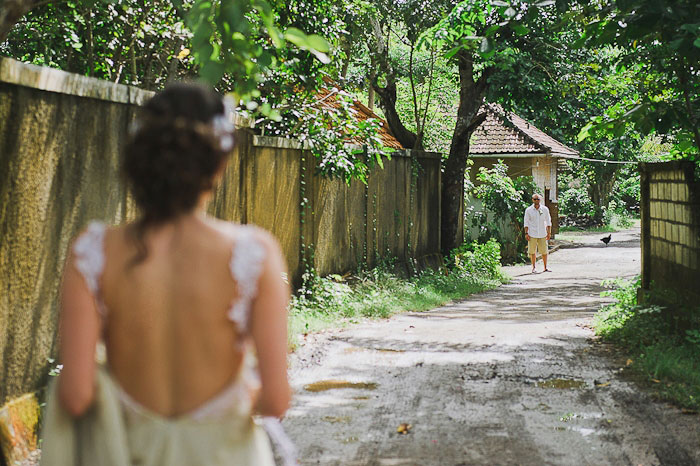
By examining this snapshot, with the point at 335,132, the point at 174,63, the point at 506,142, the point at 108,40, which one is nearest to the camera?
the point at 174,63

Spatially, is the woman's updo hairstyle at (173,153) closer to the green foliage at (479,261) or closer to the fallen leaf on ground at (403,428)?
the fallen leaf on ground at (403,428)

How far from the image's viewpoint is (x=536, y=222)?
65.2 feet

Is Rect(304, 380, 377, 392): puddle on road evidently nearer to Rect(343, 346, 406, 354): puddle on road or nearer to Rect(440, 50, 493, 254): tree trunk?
Rect(343, 346, 406, 354): puddle on road

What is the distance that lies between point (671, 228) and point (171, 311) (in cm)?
817

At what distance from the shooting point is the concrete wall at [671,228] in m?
8.49

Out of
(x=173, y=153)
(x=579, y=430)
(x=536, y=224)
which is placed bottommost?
(x=579, y=430)

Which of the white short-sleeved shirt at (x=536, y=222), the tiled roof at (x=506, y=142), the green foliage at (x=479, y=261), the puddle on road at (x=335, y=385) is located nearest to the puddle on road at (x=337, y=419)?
the puddle on road at (x=335, y=385)

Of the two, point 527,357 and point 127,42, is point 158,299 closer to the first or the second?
point 527,357

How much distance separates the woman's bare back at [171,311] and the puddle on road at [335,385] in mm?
4788

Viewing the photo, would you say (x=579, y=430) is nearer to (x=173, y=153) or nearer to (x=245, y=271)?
(x=245, y=271)

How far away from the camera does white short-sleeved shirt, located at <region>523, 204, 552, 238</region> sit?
1980 cm

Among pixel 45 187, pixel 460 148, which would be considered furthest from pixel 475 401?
pixel 460 148

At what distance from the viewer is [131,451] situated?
223 centimetres

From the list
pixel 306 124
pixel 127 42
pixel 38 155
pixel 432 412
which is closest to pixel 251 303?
pixel 38 155
